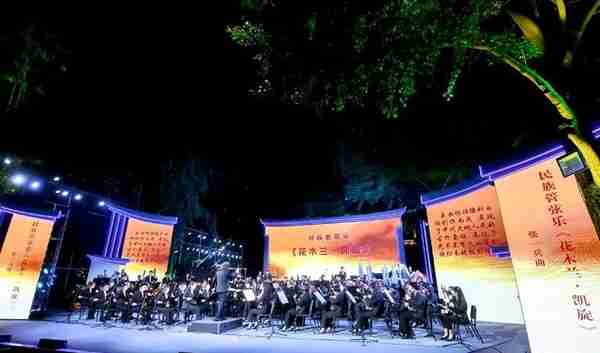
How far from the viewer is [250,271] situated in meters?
29.4

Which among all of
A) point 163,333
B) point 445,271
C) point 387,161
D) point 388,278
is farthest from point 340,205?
point 163,333

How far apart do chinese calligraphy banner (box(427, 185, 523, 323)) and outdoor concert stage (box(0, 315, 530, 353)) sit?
742 mm

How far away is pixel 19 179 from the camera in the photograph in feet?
34.4

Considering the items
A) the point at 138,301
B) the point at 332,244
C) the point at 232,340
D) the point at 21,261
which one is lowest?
the point at 232,340

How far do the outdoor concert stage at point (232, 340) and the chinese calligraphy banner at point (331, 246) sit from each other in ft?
16.1

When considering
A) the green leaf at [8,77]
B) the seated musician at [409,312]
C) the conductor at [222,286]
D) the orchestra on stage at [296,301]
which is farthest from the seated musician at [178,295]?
the green leaf at [8,77]

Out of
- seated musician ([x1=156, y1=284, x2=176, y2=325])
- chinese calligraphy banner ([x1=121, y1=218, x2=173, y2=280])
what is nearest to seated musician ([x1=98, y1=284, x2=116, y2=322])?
seated musician ([x1=156, y1=284, x2=176, y2=325])

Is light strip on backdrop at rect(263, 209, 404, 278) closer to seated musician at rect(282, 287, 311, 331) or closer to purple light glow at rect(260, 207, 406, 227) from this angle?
purple light glow at rect(260, 207, 406, 227)

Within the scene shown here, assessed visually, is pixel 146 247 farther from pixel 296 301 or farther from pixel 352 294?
pixel 352 294

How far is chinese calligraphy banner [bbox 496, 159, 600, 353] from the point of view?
475 cm

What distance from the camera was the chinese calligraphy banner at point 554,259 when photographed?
475cm

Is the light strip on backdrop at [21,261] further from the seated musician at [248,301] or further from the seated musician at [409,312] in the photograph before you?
the seated musician at [409,312]

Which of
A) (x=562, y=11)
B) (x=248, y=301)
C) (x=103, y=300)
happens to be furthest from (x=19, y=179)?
(x=562, y=11)

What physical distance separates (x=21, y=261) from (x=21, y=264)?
11 cm
